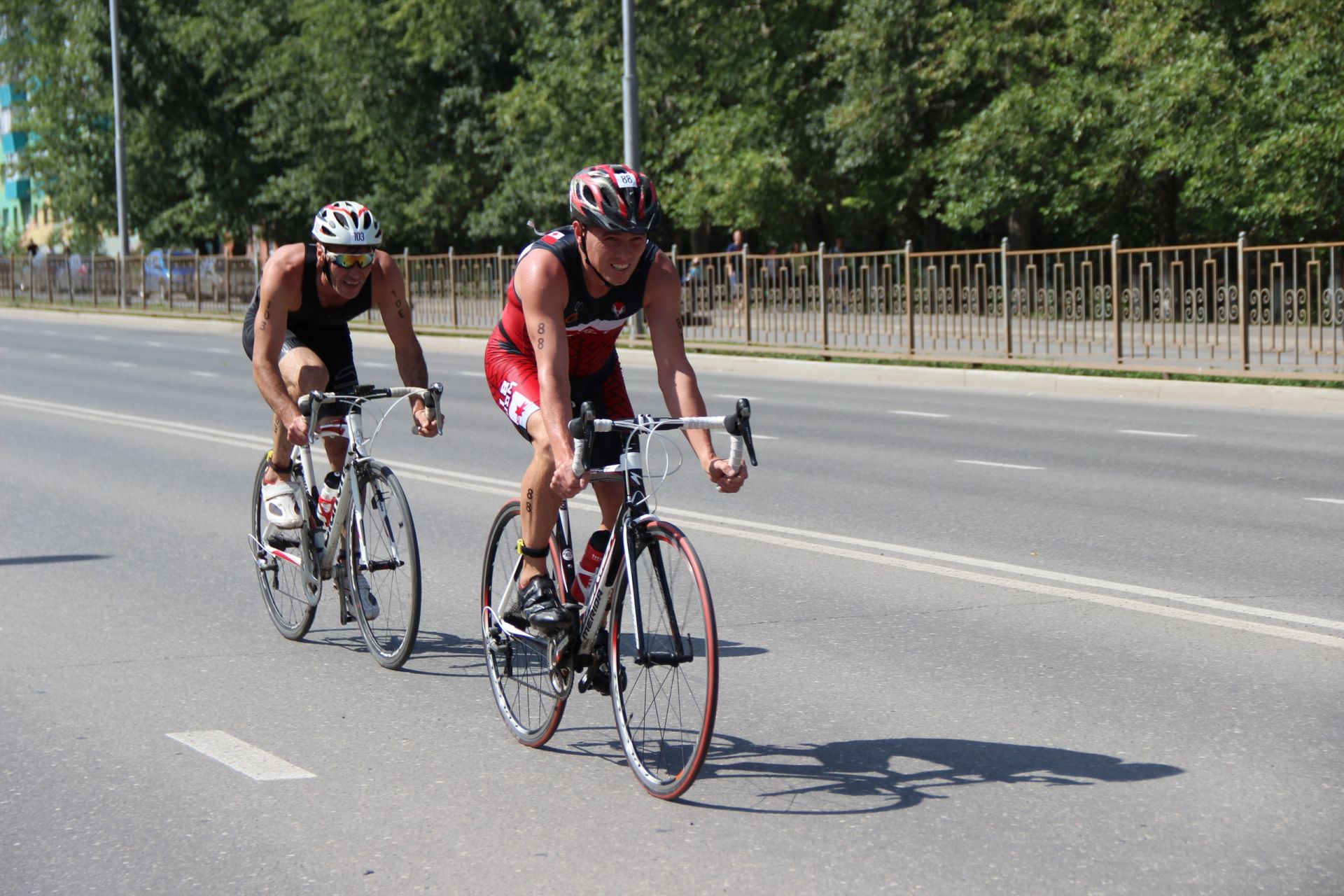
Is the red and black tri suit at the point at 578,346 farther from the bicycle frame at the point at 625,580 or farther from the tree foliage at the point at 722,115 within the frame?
the tree foliage at the point at 722,115

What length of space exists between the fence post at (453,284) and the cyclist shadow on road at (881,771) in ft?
87.7

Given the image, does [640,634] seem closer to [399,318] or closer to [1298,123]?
[399,318]

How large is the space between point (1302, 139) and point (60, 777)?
2735 centimetres

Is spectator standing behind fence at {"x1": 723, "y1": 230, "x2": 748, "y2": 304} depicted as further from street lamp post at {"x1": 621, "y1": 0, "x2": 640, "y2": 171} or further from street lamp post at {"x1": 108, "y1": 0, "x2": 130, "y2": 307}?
street lamp post at {"x1": 108, "y1": 0, "x2": 130, "y2": 307}

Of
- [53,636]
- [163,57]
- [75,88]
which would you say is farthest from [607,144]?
[53,636]

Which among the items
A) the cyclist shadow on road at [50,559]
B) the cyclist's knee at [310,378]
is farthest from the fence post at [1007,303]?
the cyclist's knee at [310,378]

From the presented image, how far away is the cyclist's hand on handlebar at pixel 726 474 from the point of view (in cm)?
462

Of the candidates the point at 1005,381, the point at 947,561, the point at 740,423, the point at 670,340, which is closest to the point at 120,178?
the point at 1005,381

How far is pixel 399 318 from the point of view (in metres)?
6.63

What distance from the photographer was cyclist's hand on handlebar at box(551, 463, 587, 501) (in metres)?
4.73

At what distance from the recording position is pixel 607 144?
1657 inches

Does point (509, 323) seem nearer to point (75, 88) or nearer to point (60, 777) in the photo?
point (60, 777)

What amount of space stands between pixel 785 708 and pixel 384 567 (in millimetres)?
1668

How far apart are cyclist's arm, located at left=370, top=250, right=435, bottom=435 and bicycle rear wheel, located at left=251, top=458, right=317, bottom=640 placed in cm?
74
